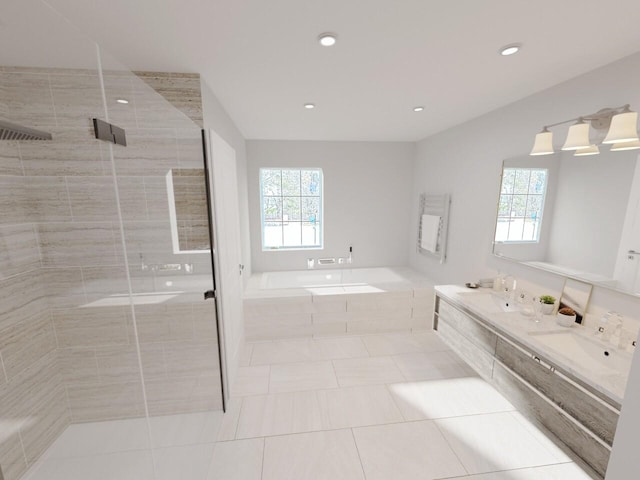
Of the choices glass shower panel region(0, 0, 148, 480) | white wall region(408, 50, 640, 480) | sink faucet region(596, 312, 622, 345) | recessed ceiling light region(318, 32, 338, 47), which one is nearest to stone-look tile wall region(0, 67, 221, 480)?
glass shower panel region(0, 0, 148, 480)

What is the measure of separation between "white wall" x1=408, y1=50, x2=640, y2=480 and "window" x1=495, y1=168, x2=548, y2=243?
13 cm

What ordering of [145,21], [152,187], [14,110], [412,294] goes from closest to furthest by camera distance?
[14,110], [145,21], [152,187], [412,294]

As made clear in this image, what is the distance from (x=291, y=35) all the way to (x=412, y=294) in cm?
296

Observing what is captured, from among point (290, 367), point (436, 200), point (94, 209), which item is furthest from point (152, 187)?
point (436, 200)

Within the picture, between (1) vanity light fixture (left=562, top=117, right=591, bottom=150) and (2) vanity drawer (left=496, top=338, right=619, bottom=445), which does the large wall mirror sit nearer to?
(1) vanity light fixture (left=562, top=117, right=591, bottom=150)

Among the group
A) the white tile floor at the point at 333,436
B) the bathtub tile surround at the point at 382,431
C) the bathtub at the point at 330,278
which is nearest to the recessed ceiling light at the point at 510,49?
the bathtub tile surround at the point at 382,431

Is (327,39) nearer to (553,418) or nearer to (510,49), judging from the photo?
(510,49)

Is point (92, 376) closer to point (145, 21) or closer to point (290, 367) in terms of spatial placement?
point (290, 367)

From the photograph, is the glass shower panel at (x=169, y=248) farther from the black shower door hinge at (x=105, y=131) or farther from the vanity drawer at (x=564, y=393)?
the vanity drawer at (x=564, y=393)

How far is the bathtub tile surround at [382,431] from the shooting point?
1684 millimetres

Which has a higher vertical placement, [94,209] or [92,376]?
[94,209]

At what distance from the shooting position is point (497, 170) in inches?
101

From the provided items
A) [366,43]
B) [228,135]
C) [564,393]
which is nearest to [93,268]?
[228,135]

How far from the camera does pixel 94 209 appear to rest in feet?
4.93
